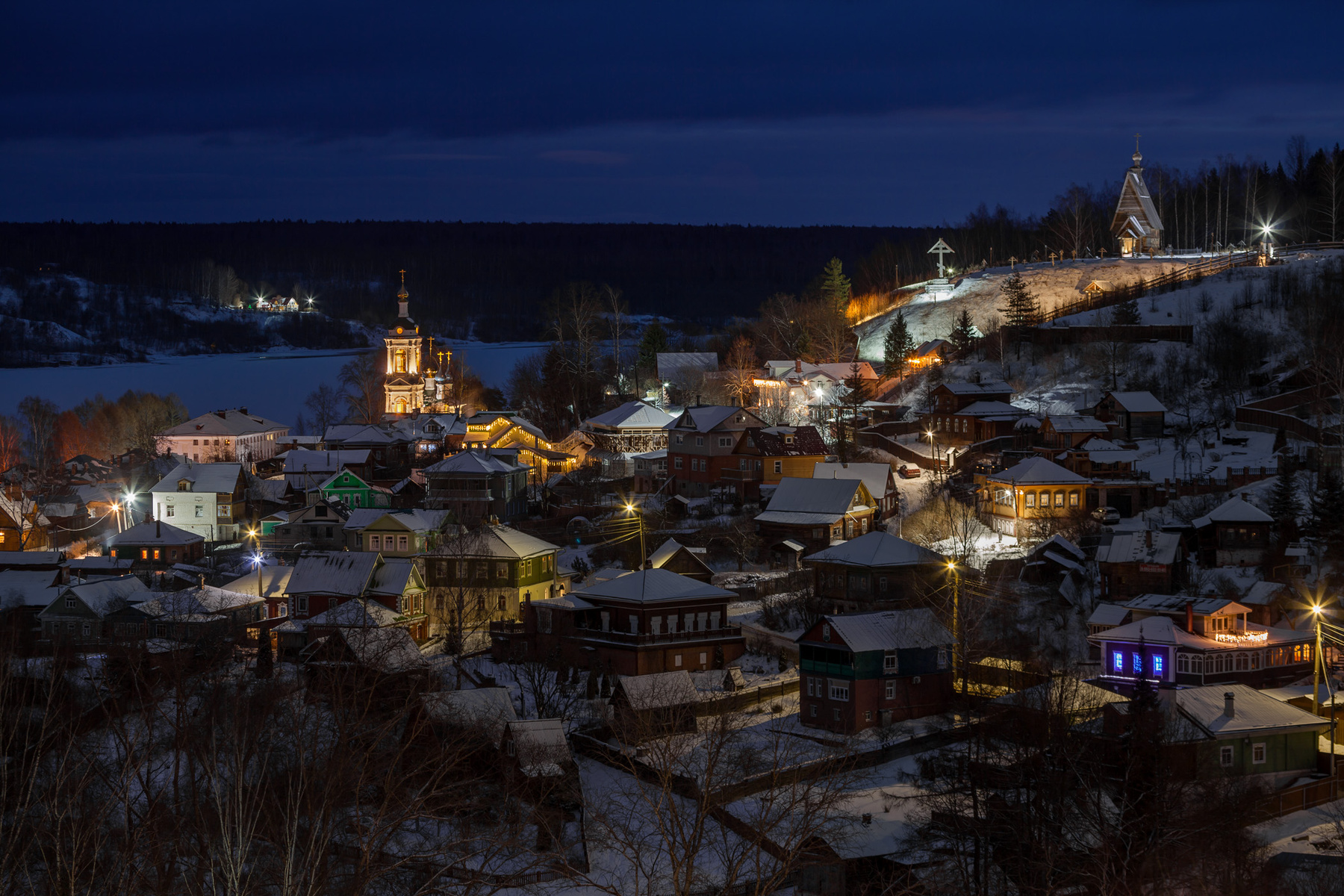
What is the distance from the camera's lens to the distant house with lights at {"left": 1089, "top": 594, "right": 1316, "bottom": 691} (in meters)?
34.2

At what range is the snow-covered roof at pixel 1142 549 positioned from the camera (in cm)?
3884

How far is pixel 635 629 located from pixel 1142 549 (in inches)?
548

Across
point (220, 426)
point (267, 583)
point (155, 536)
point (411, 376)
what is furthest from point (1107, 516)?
point (411, 376)

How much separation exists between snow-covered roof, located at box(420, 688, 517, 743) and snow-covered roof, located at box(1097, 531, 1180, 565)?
56.9 feet

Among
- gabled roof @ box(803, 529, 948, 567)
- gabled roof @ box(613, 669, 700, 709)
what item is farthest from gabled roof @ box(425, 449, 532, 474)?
gabled roof @ box(613, 669, 700, 709)

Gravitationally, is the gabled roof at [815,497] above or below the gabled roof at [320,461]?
below

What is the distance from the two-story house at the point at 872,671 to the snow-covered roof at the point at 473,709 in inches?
290

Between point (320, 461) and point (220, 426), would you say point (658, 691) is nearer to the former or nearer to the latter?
point (320, 461)

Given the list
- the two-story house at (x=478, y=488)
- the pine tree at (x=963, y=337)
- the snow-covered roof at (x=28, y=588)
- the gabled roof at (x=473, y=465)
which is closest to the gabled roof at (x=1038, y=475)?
the two-story house at (x=478, y=488)

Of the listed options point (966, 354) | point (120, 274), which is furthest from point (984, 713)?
point (120, 274)

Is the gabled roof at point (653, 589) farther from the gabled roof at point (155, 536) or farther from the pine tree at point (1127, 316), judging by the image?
the pine tree at point (1127, 316)

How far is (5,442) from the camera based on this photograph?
86.2m

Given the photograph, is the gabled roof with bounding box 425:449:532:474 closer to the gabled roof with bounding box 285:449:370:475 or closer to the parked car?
the gabled roof with bounding box 285:449:370:475

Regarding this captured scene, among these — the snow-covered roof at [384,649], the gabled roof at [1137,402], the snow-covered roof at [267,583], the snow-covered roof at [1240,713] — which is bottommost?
the snow-covered roof at [1240,713]
